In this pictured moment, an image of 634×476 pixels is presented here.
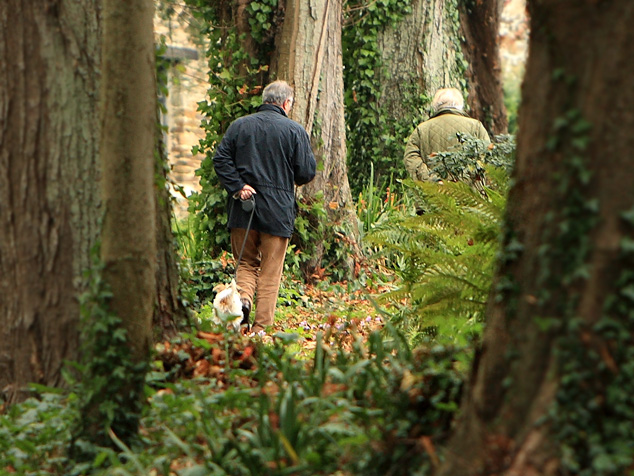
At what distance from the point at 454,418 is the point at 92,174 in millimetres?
2020

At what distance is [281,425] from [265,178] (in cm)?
452

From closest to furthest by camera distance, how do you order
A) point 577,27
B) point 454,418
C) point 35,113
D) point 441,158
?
point 577,27
point 454,418
point 35,113
point 441,158

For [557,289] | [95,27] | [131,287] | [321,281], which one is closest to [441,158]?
[321,281]

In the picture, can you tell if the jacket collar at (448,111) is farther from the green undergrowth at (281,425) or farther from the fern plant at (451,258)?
the green undergrowth at (281,425)

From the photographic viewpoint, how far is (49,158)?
3738mm

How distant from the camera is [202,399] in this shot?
3297mm

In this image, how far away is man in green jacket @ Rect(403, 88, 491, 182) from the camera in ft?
27.2

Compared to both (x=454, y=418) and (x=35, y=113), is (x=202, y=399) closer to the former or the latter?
(x=454, y=418)

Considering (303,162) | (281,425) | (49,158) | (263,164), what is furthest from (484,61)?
(281,425)

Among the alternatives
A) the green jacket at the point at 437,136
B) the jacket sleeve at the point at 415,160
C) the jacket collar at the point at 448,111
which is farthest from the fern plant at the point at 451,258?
the jacket collar at the point at 448,111

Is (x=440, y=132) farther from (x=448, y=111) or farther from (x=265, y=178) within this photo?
(x=265, y=178)

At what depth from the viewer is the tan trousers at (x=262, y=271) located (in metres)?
7.42

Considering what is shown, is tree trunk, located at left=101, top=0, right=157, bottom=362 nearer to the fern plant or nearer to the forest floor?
the forest floor

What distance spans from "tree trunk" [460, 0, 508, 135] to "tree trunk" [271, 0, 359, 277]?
5735 millimetres
